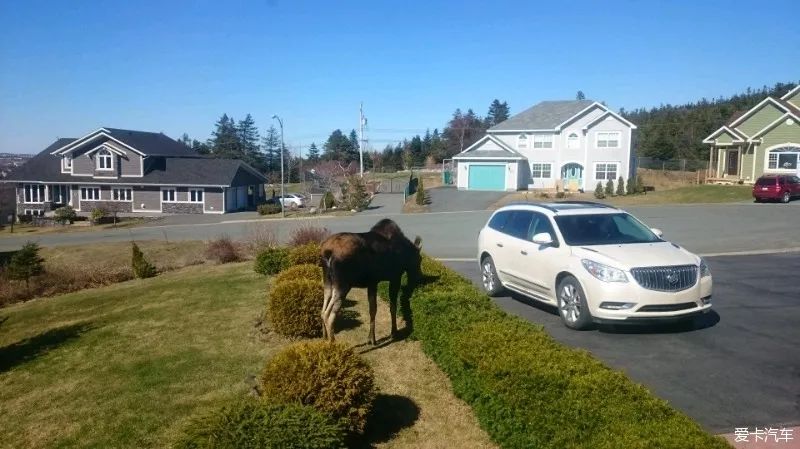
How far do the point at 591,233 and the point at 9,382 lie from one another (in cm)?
919

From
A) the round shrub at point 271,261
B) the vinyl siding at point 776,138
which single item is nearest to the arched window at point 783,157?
the vinyl siding at point 776,138

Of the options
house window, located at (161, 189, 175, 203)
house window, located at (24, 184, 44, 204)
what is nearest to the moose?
house window, located at (161, 189, 175, 203)

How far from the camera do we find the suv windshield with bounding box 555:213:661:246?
31.4ft

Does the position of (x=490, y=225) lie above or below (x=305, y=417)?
above

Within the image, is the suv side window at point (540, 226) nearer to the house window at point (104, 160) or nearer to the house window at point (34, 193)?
the house window at point (104, 160)

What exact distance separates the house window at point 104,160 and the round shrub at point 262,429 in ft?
172

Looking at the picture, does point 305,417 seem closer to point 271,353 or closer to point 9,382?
point 271,353

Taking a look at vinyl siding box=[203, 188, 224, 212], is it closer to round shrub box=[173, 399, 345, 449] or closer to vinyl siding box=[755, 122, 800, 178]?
Answer: vinyl siding box=[755, 122, 800, 178]

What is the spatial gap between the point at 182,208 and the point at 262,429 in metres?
49.2

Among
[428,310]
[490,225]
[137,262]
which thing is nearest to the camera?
[428,310]

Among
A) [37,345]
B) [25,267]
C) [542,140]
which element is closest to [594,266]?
[37,345]

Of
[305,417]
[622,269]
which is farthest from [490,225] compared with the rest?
[305,417]

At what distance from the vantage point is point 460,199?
152 feet

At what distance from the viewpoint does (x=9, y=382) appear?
9039 mm
